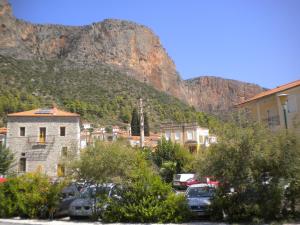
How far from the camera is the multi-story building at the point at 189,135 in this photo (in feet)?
205

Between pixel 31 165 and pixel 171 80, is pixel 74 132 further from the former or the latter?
pixel 171 80

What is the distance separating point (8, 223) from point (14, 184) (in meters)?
2.38

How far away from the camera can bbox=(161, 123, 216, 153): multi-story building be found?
62.5m

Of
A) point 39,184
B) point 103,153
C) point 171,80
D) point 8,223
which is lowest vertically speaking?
point 8,223

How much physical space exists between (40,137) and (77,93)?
50.1 meters

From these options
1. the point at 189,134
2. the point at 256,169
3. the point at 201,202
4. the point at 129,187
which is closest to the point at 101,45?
the point at 189,134

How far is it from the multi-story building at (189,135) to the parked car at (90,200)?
46461mm

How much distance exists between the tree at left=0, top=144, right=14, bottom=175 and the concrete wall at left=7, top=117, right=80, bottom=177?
2.68 m

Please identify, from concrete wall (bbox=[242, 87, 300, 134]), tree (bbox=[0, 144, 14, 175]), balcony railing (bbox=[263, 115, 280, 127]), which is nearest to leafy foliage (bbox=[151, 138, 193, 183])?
concrete wall (bbox=[242, 87, 300, 134])

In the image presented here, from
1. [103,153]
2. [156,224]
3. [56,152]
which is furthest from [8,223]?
[56,152]

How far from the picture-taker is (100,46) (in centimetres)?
15725

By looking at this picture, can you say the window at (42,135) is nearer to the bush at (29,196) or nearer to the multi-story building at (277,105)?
the multi-story building at (277,105)

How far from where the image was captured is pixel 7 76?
8169 cm

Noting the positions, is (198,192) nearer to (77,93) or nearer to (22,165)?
(22,165)
